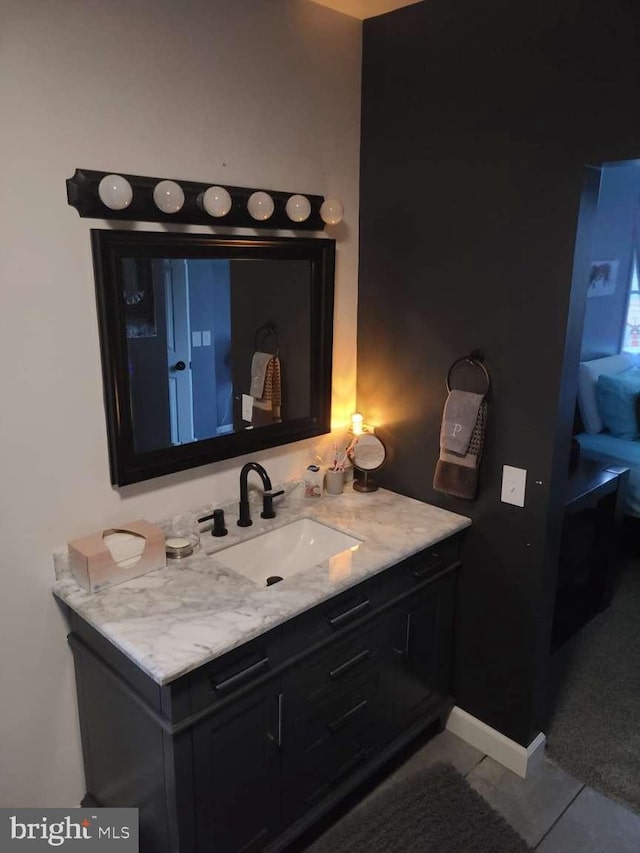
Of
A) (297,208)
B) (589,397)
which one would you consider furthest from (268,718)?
(589,397)

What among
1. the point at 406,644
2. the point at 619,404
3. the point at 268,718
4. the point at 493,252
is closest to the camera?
the point at 268,718

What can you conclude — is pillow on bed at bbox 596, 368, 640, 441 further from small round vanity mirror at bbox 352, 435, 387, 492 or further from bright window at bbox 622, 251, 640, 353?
small round vanity mirror at bbox 352, 435, 387, 492

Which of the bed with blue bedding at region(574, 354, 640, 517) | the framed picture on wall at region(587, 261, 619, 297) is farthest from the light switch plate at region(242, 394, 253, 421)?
the framed picture on wall at region(587, 261, 619, 297)

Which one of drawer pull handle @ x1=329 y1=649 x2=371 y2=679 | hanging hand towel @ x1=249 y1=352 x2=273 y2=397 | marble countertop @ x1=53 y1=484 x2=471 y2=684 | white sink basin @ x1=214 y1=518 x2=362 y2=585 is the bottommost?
drawer pull handle @ x1=329 y1=649 x2=371 y2=679

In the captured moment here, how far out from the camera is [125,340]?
1.87 metres

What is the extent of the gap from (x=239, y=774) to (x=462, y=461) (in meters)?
1.18

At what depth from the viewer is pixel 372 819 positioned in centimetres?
210

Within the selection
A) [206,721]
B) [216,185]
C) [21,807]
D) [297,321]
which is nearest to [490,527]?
[297,321]

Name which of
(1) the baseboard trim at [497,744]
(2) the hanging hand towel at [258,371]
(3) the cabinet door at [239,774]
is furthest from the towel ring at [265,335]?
(1) the baseboard trim at [497,744]

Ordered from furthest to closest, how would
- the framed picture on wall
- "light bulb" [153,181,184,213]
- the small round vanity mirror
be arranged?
the framed picture on wall
the small round vanity mirror
"light bulb" [153,181,184,213]

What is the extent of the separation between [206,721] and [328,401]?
1.28 meters

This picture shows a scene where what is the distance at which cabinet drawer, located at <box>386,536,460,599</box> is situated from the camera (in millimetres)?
2105

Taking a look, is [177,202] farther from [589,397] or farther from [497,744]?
[589,397]

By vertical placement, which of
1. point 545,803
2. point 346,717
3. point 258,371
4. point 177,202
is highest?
point 177,202
